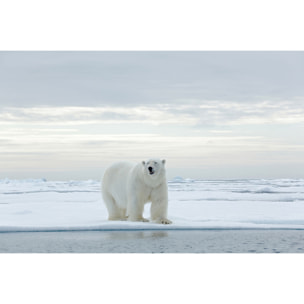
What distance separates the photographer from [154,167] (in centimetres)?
584

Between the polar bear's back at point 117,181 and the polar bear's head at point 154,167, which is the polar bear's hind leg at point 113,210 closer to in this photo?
the polar bear's back at point 117,181

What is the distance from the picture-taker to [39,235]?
5328 mm

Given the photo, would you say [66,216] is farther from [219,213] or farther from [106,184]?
[219,213]

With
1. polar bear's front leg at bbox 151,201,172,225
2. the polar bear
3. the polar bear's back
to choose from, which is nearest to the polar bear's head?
the polar bear

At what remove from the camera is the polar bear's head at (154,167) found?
229 inches

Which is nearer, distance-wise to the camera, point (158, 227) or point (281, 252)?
point (281, 252)

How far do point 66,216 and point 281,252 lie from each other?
408 cm

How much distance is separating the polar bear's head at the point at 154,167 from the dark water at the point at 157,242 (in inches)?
32.9

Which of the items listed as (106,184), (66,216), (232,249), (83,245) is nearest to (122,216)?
(106,184)

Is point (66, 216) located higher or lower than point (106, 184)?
lower

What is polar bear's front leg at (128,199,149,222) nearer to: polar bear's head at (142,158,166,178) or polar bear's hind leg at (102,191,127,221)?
polar bear's head at (142,158,166,178)

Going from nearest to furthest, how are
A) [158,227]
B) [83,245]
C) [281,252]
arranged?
[281,252]
[83,245]
[158,227]

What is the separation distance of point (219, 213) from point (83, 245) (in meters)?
3.58

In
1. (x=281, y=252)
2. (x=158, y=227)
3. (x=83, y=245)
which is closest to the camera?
(x=281, y=252)
